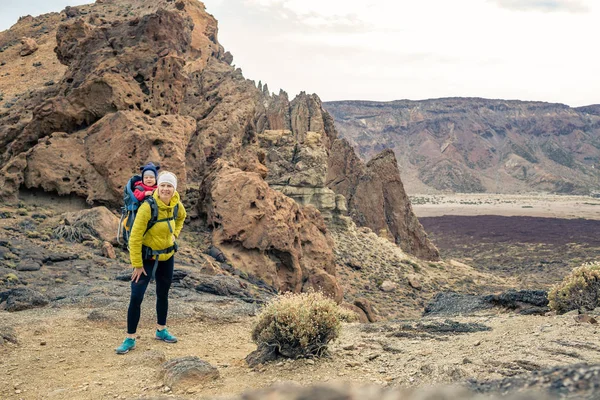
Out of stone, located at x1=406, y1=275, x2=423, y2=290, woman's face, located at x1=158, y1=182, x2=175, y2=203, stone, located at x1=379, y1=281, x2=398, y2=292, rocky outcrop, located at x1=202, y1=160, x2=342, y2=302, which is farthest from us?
stone, located at x1=406, y1=275, x2=423, y2=290

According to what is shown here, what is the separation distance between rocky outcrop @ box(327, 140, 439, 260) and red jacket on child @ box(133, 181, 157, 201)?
86.4 feet

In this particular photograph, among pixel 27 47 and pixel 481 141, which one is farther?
pixel 481 141

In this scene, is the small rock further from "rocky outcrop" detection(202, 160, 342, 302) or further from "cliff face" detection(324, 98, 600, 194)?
"cliff face" detection(324, 98, 600, 194)

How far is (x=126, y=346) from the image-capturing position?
5684mm

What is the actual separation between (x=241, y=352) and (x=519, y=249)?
4205 centimetres

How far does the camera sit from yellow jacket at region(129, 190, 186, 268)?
549 centimetres

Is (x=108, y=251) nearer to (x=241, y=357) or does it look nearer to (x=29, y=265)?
(x=29, y=265)

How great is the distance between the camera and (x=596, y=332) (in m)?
5.57

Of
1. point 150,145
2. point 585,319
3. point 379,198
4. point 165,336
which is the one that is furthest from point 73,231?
point 379,198

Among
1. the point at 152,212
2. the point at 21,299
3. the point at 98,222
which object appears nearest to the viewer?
the point at 152,212

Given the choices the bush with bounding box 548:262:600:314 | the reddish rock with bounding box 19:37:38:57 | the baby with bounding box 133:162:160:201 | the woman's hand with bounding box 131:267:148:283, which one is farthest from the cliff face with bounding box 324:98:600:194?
the woman's hand with bounding box 131:267:148:283

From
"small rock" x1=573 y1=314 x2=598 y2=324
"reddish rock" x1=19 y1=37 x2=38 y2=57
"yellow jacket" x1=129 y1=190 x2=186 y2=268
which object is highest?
"reddish rock" x1=19 y1=37 x2=38 y2=57

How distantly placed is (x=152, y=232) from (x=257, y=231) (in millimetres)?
8650

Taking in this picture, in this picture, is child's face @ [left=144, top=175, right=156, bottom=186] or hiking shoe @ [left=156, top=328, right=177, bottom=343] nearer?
child's face @ [left=144, top=175, right=156, bottom=186]
